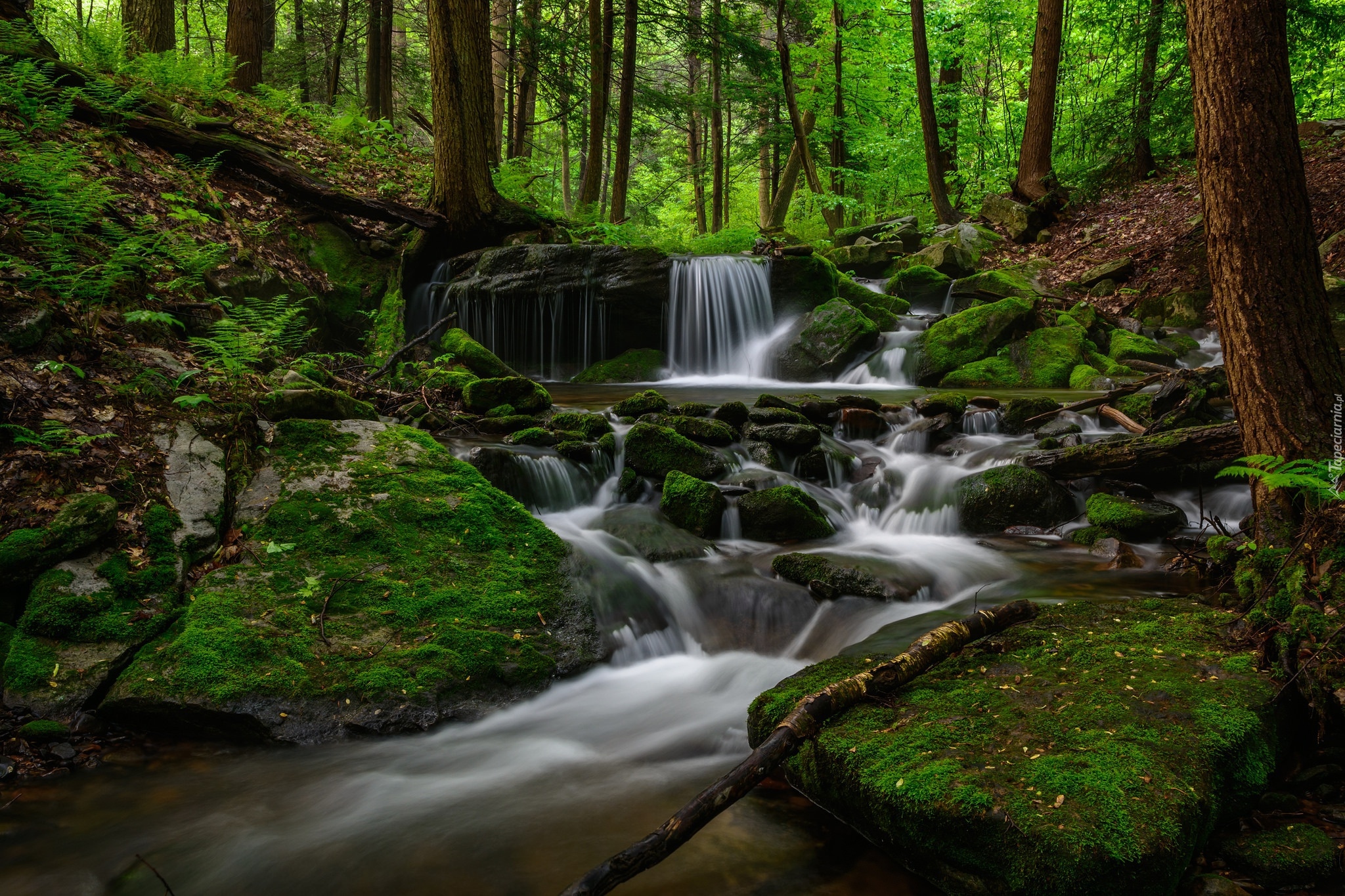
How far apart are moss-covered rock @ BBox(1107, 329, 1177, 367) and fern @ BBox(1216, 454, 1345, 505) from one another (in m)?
9.21

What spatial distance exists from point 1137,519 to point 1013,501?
100 centimetres

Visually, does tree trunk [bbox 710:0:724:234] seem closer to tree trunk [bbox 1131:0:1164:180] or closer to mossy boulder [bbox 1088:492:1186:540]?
tree trunk [bbox 1131:0:1164:180]

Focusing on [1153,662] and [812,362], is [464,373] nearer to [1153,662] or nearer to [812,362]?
[812,362]

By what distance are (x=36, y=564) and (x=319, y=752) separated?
5.42 feet

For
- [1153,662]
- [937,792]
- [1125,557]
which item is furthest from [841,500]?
[937,792]

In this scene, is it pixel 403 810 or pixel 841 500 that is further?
pixel 841 500

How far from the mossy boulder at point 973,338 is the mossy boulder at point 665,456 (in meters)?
6.28

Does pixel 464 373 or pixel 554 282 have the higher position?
pixel 554 282

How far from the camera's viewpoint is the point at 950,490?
7449 mm

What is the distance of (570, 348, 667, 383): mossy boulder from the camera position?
42.4 feet

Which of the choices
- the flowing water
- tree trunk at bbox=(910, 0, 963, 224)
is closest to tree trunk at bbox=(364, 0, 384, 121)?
tree trunk at bbox=(910, 0, 963, 224)

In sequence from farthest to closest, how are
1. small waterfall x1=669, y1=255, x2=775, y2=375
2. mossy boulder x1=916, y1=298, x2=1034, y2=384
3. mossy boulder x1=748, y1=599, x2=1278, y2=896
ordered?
small waterfall x1=669, y1=255, x2=775, y2=375, mossy boulder x1=916, y1=298, x2=1034, y2=384, mossy boulder x1=748, y1=599, x2=1278, y2=896

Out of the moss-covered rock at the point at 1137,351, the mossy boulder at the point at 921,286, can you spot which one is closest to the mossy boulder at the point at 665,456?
the moss-covered rock at the point at 1137,351

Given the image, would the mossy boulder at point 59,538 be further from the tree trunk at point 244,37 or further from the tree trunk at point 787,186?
the tree trunk at point 787,186
